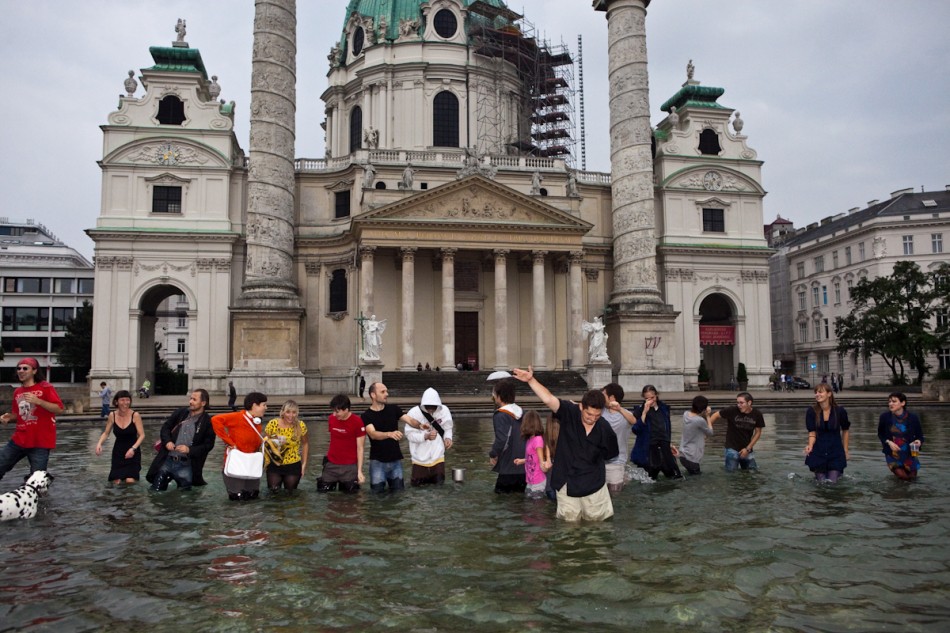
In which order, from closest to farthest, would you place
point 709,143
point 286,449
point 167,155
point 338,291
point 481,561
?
point 481,561 < point 286,449 < point 167,155 < point 338,291 < point 709,143

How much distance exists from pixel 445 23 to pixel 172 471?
4578 cm

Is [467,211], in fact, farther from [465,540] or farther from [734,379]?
[465,540]

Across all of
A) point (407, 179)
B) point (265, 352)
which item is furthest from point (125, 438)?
point (407, 179)

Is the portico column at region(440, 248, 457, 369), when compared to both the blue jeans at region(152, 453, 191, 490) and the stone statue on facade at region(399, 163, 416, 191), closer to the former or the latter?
the stone statue on facade at region(399, 163, 416, 191)

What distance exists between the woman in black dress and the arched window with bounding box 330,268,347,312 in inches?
1229

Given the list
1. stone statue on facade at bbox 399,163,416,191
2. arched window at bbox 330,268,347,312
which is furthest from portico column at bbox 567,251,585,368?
arched window at bbox 330,268,347,312

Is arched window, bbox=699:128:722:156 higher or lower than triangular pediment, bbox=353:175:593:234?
higher

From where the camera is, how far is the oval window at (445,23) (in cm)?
4925

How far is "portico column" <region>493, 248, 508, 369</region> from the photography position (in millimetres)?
37156

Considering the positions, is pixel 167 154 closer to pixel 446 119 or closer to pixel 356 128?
pixel 356 128

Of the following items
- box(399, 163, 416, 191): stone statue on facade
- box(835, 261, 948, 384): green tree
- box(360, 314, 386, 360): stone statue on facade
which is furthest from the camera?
box(835, 261, 948, 384): green tree

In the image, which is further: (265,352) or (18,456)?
(265,352)

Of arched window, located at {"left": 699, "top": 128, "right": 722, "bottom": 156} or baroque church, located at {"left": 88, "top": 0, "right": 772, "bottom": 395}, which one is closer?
baroque church, located at {"left": 88, "top": 0, "right": 772, "bottom": 395}

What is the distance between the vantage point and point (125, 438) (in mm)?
9852
